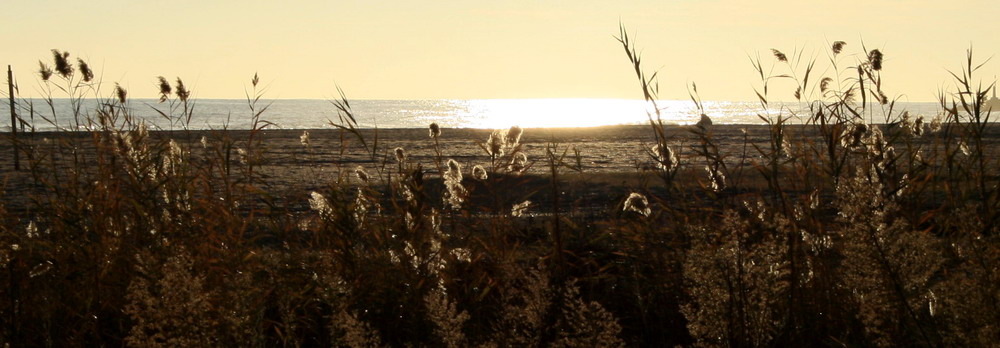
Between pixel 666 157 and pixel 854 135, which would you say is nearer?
pixel 666 157

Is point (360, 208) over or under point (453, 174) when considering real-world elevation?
under

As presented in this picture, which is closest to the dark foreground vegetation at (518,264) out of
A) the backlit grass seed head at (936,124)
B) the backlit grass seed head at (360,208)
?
the backlit grass seed head at (360,208)

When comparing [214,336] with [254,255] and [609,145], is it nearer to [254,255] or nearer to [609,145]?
[254,255]

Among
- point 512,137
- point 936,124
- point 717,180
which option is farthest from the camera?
point 936,124

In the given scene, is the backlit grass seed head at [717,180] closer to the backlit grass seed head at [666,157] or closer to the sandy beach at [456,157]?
the backlit grass seed head at [666,157]

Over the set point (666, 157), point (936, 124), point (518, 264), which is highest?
point (936, 124)

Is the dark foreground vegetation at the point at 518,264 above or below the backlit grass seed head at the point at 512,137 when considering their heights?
below

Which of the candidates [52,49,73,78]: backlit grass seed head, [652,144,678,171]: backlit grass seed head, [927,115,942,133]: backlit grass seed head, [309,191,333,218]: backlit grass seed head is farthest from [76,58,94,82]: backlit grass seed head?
[927,115,942,133]: backlit grass seed head

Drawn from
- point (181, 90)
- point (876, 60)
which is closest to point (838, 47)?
point (876, 60)

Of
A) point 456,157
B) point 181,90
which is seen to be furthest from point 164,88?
point 456,157

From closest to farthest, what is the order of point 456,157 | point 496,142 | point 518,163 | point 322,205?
point 322,205, point 496,142, point 518,163, point 456,157

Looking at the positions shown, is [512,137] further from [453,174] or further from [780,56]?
[780,56]

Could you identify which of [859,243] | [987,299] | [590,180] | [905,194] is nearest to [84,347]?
[859,243]

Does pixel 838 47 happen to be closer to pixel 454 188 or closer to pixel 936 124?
pixel 936 124
